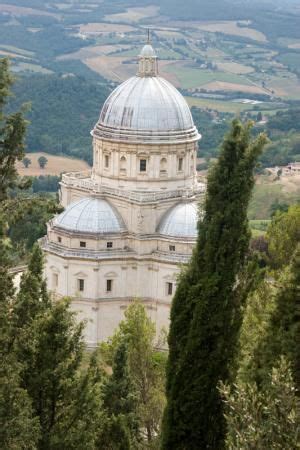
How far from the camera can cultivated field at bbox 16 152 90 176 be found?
118m

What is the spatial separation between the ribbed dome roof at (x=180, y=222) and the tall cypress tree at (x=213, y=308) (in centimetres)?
2467

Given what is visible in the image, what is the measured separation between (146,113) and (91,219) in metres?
6.51

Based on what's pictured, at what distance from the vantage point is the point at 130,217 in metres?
52.3

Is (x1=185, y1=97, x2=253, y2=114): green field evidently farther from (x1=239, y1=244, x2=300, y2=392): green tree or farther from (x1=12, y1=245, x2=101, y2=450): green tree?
(x1=239, y1=244, x2=300, y2=392): green tree

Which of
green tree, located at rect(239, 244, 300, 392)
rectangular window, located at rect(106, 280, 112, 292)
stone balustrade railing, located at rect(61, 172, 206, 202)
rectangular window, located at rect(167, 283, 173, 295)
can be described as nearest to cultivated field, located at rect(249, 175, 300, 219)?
stone balustrade railing, located at rect(61, 172, 206, 202)

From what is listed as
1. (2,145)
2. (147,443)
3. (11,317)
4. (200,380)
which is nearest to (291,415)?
(200,380)

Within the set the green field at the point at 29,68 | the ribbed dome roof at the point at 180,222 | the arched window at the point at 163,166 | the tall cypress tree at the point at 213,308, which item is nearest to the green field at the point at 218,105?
the green field at the point at 29,68

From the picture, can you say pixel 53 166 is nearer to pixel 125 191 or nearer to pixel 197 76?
pixel 197 76

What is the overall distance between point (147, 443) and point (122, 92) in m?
24.9

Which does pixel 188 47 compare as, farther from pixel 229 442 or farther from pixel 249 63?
pixel 229 442

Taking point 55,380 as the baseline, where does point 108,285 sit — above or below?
above

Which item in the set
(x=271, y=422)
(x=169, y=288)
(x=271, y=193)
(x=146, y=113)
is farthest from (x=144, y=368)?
(x=271, y=193)

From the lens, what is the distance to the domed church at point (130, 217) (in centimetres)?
5141

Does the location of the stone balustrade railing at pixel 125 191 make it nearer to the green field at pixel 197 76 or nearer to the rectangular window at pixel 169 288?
the rectangular window at pixel 169 288
